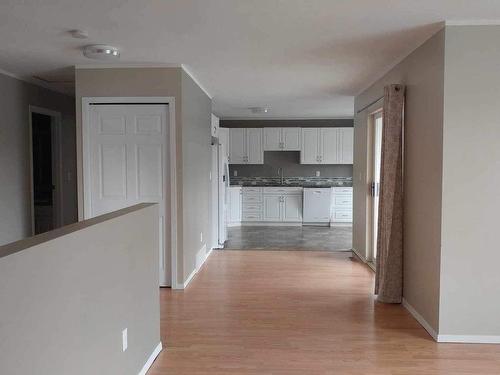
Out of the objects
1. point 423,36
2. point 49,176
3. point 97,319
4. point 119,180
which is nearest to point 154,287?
point 97,319

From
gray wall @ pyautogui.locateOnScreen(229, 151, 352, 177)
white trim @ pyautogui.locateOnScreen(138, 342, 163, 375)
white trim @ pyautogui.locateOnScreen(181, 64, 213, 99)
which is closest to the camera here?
white trim @ pyautogui.locateOnScreen(138, 342, 163, 375)

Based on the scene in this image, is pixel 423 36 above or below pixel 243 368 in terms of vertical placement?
above

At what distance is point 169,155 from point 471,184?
286 centimetres

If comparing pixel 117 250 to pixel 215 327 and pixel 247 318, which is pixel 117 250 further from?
pixel 247 318

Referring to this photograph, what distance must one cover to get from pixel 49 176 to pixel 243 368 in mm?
4980

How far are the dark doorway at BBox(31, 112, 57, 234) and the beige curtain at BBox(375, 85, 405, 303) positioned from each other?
15.0ft

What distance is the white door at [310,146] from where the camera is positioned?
30.5ft

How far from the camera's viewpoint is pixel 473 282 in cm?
311

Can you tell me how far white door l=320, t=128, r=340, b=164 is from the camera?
9266mm

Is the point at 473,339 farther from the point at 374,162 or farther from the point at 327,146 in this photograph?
the point at 327,146

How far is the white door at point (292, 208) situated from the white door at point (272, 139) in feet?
3.74

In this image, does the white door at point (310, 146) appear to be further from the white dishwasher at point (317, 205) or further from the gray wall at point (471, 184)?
the gray wall at point (471, 184)

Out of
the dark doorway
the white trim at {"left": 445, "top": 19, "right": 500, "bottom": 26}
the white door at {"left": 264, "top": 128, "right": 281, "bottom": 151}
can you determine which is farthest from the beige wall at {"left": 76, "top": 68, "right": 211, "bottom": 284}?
the white door at {"left": 264, "top": 128, "right": 281, "bottom": 151}

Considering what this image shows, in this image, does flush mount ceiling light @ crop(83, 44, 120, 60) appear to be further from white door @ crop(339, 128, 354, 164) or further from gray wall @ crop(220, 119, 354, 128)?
white door @ crop(339, 128, 354, 164)
